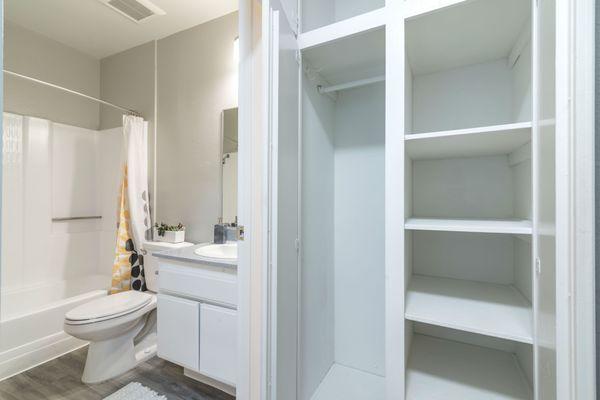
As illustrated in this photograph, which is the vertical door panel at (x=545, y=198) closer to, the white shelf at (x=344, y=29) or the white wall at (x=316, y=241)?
the white shelf at (x=344, y=29)

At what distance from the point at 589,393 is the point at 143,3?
3078 mm

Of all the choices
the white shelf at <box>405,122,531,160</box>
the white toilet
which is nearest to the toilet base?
the white toilet

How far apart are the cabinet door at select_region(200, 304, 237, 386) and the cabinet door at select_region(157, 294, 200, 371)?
50 mm

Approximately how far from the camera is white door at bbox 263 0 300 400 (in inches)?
42.1

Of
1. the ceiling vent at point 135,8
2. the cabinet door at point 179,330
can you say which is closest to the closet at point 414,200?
the cabinet door at point 179,330

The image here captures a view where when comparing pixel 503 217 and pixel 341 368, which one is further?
pixel 341 368

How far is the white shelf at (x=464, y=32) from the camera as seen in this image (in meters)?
1.02

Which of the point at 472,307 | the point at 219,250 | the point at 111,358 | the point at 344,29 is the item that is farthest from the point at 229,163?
the point at 472,307

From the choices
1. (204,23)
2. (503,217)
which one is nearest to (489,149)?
(503,217)

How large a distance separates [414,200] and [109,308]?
6.90ft

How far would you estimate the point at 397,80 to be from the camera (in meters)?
1.06

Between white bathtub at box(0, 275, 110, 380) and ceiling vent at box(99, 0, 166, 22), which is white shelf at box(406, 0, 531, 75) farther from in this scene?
white bathtub at box(0, 275, 110, 380)

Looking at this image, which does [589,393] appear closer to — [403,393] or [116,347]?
[403,393]

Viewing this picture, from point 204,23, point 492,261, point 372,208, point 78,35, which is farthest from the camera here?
point 78,35
